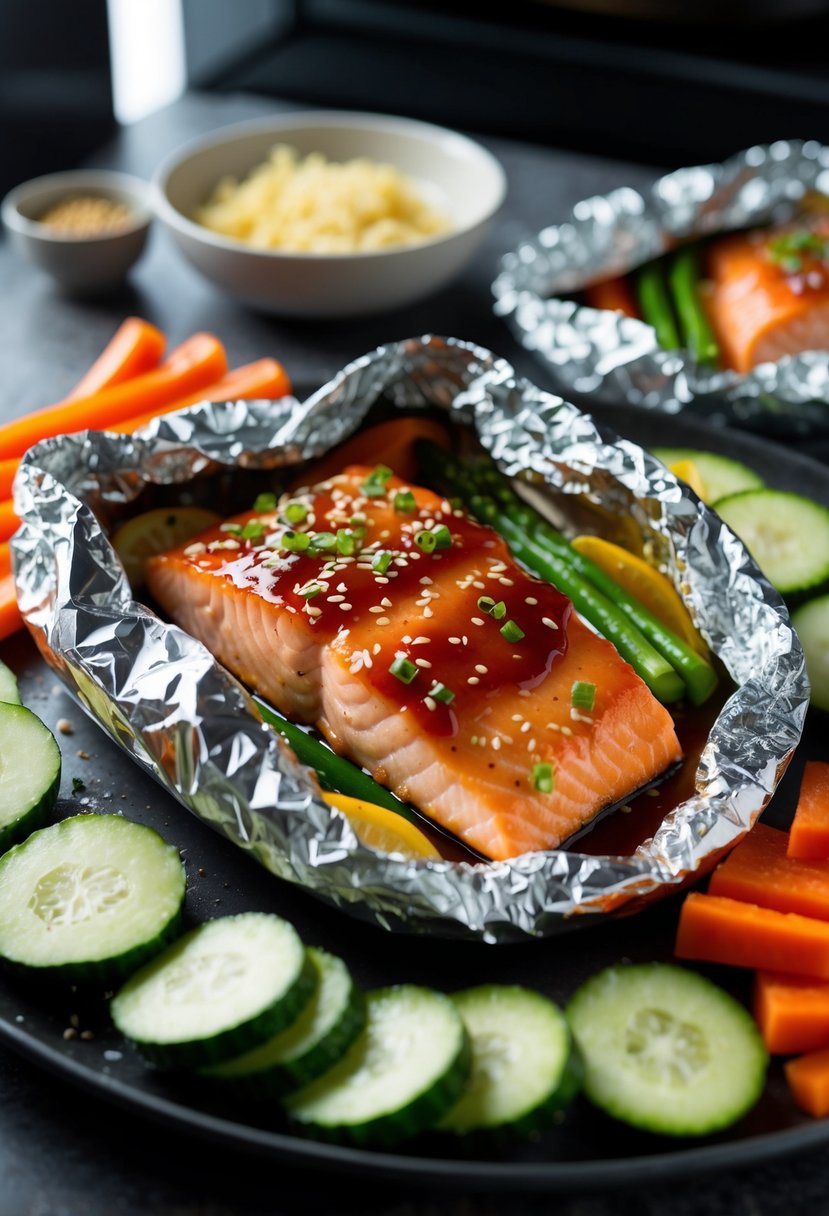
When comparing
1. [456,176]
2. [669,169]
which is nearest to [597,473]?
[456,176]

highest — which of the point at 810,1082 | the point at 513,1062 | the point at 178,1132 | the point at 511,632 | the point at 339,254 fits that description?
the point at 339,254

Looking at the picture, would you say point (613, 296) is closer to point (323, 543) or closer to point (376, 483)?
point (376, 483)

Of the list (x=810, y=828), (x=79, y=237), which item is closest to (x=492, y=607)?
(x=810, y=828)

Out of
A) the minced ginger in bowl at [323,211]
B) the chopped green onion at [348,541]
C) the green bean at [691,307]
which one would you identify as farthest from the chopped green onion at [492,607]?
the minced ginger in bowl at [323,211]

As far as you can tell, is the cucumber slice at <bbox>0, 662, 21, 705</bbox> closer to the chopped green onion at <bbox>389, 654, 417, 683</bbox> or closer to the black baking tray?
the black baking tray

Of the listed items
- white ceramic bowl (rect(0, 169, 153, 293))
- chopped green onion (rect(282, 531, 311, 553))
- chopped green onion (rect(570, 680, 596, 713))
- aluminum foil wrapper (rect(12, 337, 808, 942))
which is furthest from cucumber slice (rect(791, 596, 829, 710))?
white ceramic bowl (rect(0, 169, 153, 293))

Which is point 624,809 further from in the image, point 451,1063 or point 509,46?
point 509,46
